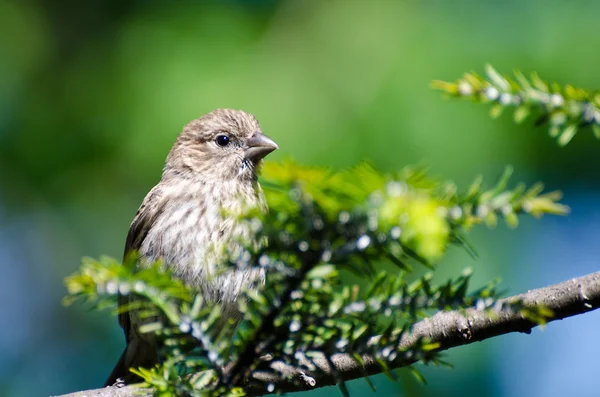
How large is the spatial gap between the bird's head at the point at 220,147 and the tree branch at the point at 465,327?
6.47 ft

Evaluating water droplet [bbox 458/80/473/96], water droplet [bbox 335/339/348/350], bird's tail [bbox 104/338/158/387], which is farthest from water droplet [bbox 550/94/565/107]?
bird's tail [bbox 104/338/158/387]

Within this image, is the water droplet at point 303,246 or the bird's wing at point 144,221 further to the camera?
the bird's wing at point 144,221

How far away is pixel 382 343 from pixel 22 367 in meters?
4.71

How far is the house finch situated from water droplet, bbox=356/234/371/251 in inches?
91.7

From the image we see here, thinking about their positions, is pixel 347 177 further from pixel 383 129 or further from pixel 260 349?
pixel 383 129

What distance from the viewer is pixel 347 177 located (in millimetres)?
1109

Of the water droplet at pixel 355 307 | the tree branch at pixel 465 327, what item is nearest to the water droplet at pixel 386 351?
the tree branch at pixel 465 327

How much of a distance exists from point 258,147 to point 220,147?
1.14ft

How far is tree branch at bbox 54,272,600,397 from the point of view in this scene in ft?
5.49

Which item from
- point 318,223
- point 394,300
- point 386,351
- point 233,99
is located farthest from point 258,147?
point 318,223

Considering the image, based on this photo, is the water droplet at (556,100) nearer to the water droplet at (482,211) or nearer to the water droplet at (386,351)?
the water droplet at (482,211)

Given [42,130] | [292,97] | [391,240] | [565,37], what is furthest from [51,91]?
[391,240]

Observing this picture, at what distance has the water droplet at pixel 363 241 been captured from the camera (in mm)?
1155

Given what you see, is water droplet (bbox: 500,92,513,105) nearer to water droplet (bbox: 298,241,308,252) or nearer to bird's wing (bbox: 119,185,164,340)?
water droplet (bbox: 298,241,308,252)
